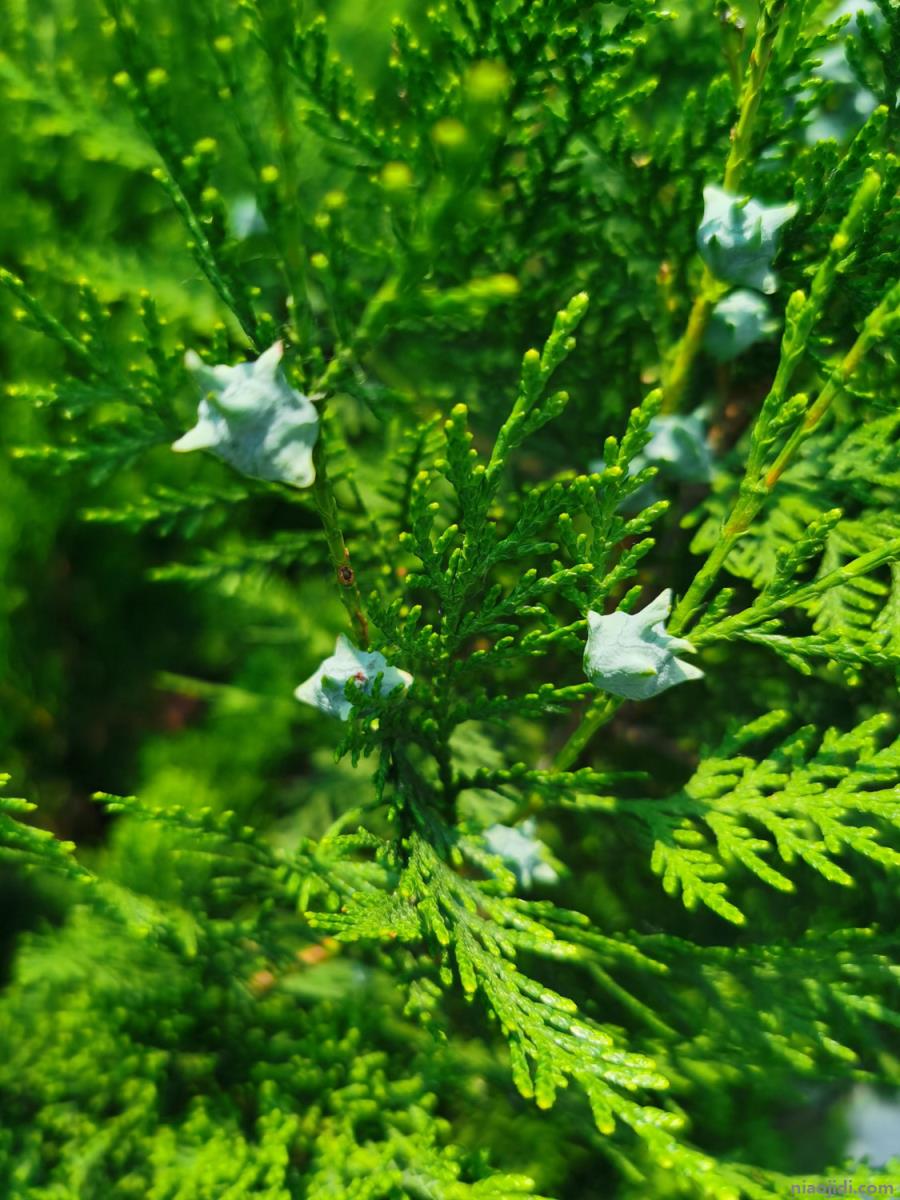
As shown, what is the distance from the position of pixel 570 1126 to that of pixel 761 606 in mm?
718

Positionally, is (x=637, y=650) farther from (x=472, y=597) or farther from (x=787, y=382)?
(x=472, y=597)

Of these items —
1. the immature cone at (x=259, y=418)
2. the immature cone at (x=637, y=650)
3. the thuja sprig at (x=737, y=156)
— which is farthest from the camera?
the thuja sprig at (x=737, y=156)

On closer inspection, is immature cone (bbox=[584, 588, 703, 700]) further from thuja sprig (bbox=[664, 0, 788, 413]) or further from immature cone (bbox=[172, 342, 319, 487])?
thuja sprig (bbox=[664, 0, 788, 413])

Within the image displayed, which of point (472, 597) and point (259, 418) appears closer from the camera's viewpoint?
point (259, 418)

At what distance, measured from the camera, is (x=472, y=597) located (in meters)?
1.12

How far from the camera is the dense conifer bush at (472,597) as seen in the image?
29.5 inches

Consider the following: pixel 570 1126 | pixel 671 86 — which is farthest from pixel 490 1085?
pixel 671 86

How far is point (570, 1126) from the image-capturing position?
1.11 meters

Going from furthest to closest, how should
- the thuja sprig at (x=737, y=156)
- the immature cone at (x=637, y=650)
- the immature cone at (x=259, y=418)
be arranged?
the thuja sprig at (x=737, y=156), the immature cone at (x=637, y=650), the immature cone at (x=259, y=418)

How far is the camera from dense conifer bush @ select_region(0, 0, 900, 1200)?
0.75 m

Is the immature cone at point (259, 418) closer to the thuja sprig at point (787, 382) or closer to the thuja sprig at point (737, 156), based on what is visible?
the thuja sprig at point (787, 382)

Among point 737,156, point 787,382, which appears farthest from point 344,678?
point 737,156

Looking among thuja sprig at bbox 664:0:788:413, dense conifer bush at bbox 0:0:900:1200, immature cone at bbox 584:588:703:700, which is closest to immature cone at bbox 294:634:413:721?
dense conifer bush at bbox 0:0:900:1200

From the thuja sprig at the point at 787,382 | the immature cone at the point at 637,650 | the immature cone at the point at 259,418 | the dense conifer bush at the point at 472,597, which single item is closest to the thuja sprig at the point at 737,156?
the dense conifer bush at the point at 472,597
